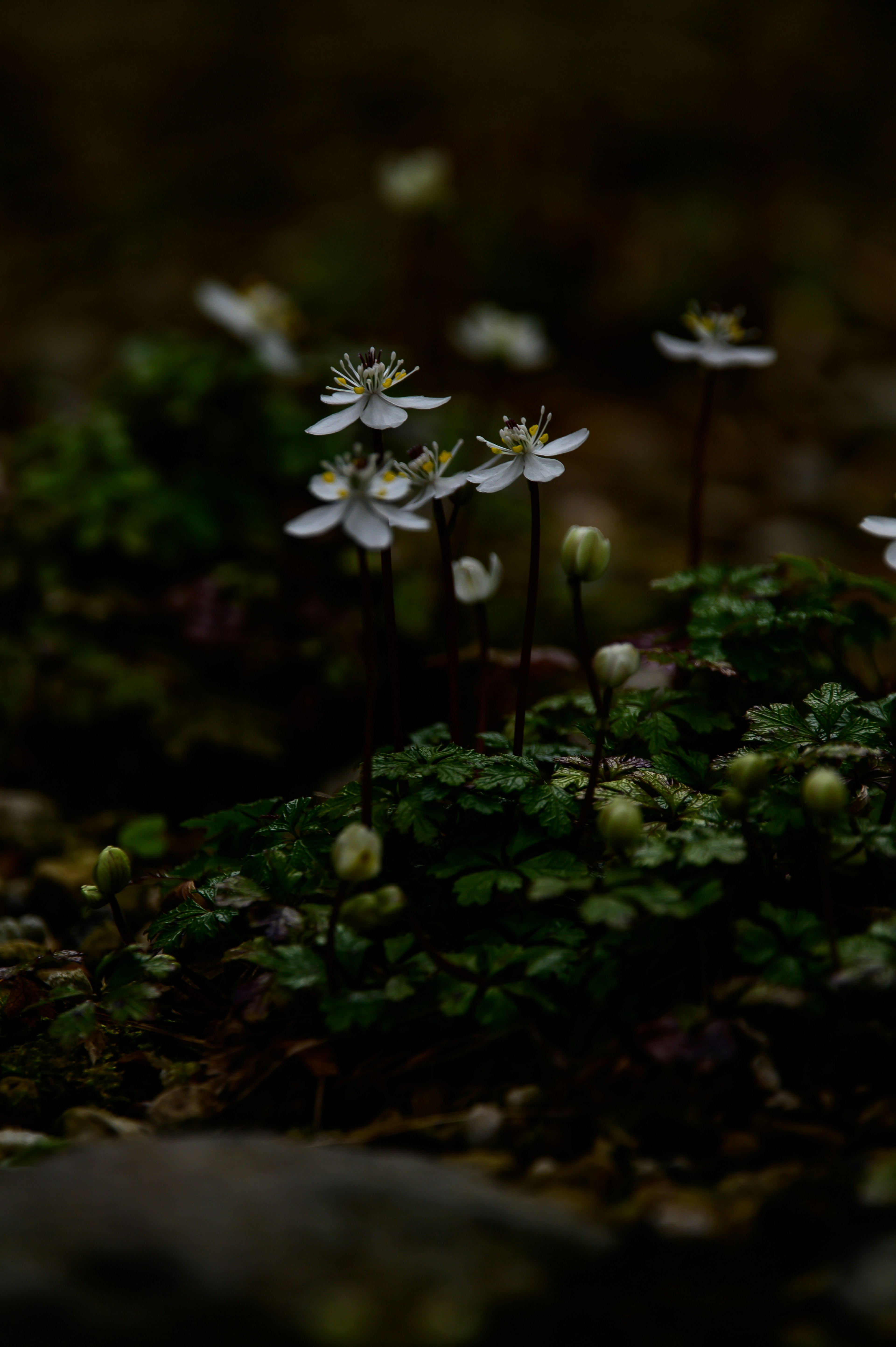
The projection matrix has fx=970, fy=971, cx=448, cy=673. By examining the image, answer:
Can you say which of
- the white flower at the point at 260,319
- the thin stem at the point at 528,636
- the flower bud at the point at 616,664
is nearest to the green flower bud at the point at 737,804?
the flower bud at the point at 616,664

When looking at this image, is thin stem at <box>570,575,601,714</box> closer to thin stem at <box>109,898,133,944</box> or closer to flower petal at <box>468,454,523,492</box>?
flower petal at <box>468,454,523,492</box>

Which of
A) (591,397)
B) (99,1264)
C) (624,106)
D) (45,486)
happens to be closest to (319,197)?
(624,106)

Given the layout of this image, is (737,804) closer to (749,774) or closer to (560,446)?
(749,774)

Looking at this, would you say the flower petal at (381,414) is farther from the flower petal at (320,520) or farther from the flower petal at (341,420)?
the flower petal at (320,520)

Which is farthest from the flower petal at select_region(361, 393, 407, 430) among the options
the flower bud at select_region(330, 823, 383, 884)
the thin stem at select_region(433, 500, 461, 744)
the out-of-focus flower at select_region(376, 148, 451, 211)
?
the out-of-focus flower at select_region(376, 148, 451, 211)

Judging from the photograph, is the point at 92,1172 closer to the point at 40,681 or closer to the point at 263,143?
the point at 40,681

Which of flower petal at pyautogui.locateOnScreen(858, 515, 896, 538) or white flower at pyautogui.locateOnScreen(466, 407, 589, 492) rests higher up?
white flower at pyautogui.locateOnScreen(466, 407, 589, 492)
